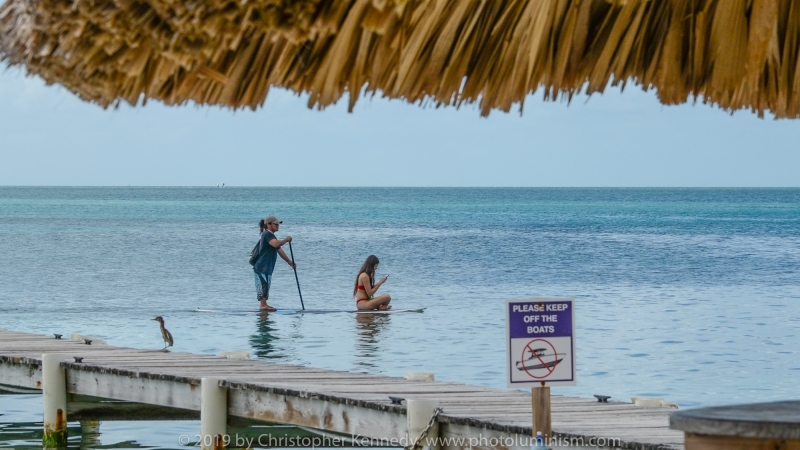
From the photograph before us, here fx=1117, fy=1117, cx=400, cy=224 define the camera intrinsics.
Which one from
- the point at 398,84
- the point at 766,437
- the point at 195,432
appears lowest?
the point at 195,432

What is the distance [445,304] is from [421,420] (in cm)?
1845

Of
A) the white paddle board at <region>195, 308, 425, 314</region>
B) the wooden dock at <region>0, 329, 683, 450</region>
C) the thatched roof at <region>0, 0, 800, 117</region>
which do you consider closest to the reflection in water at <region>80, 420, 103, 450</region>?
the wooden dock at <region>0, 329, 683, 450</region>

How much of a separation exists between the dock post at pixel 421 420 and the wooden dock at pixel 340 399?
3.1 inches

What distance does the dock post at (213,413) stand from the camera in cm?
844

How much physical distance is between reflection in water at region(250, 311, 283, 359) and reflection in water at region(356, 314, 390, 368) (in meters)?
1.29

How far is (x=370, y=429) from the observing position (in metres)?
7.55

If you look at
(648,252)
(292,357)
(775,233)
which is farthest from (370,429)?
(775,233)

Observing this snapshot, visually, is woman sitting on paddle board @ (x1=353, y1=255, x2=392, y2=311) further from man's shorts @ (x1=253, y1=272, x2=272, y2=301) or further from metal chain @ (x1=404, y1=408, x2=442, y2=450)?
metal chain @ (x1=404, y1=408, x2=442, y2=450)

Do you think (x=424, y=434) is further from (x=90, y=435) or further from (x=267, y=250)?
(x=267, y=250)

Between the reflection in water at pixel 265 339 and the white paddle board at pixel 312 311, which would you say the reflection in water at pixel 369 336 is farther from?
the reflection in water at pixel 265 339

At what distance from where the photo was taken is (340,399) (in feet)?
25.2

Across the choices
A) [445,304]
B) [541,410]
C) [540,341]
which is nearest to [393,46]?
[540,341]

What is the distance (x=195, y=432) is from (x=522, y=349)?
21.9 feet

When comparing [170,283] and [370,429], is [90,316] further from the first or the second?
[370,429]
